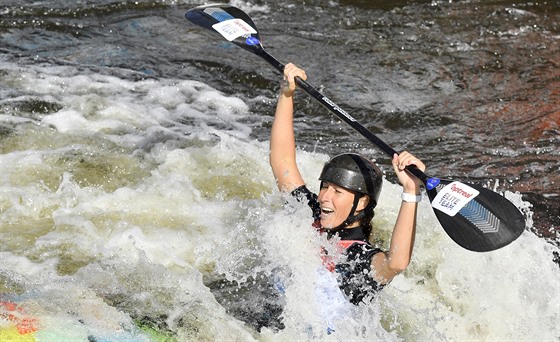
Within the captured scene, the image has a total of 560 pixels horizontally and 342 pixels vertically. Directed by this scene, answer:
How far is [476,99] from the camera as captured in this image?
7.58 m

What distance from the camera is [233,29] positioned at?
5.44m

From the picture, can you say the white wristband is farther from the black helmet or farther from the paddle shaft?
the black helmet

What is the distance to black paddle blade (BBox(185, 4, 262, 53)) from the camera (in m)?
5.33

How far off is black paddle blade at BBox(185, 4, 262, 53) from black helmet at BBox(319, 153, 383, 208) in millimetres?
1168

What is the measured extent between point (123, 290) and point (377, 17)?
543 cm

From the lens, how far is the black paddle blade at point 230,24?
210 inches

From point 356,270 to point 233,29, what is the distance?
1.86 meters

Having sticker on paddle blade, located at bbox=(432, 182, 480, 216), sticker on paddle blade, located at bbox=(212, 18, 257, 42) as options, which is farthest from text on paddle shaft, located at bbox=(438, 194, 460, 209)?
sticker on paddle blade, located at bbox=(212, 18, 257, 42)

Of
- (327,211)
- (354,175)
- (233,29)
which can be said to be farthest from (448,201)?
(233,29)

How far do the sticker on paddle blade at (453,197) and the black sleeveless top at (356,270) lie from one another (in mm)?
344

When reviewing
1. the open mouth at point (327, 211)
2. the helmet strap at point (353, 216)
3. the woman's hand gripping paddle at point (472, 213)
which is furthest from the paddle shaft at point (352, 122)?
the open mouth at point (327, 211)

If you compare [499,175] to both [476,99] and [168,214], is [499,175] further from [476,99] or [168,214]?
[168,214]

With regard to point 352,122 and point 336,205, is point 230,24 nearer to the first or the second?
point 352,122

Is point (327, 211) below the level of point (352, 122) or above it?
Answer: below
